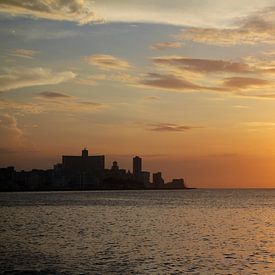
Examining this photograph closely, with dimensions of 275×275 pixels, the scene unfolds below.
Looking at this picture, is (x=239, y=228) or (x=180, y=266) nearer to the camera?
(x=180, y=266)

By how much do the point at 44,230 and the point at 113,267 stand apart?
37.6 m

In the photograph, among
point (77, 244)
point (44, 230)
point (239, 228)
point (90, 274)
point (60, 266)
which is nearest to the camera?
point (90, 274)

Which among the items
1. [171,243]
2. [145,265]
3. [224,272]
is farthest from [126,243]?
[224,272]

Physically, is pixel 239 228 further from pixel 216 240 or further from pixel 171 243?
pixel 171 243

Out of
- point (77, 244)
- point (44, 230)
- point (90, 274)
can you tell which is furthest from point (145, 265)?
point (44, 230)

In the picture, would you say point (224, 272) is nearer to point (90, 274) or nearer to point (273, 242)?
point (90, 274)

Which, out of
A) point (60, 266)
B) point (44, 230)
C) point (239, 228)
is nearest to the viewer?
point (60, 266)

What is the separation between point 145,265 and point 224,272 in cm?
692

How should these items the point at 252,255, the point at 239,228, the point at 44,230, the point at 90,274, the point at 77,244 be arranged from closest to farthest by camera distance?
the point at 90,274, the point at 252,255, the point at 77,244, the point at 44,230, the point at 239,228

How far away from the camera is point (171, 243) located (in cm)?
6144

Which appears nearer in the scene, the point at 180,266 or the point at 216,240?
the point at 180,266

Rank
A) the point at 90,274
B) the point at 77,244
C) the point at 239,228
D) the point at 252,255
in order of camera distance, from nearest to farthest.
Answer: the point at 90,274, the point at 252,255, the point at 77,244, the point at 239,228

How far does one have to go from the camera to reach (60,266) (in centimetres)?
4303

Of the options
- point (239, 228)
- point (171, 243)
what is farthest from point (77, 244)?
point (239, 228)
